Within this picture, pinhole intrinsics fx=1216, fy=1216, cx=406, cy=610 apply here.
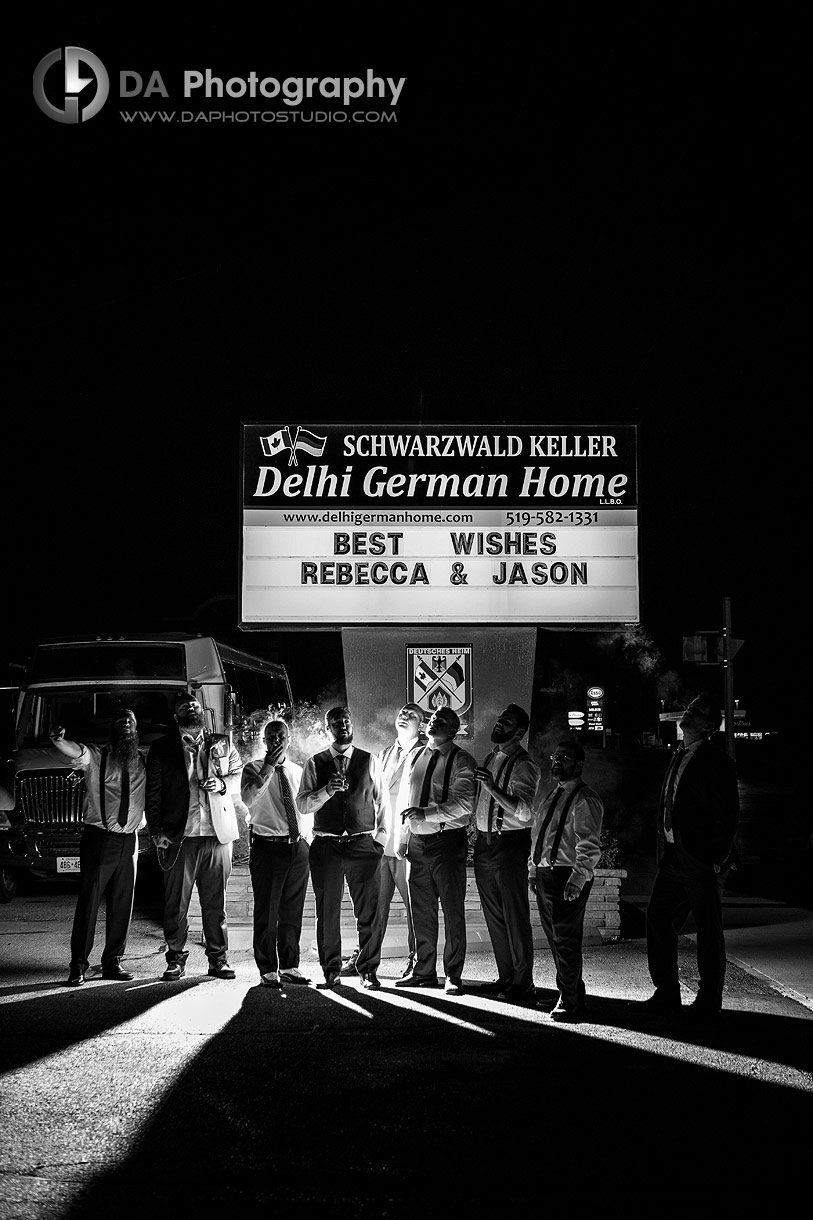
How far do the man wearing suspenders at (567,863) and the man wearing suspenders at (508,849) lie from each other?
27 centimetres

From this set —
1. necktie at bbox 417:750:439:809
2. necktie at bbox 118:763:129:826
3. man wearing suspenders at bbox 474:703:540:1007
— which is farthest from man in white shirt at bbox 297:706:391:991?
necktie at bbox 118:763:129:826

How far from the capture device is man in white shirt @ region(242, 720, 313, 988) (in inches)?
340

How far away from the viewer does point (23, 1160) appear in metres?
4.74

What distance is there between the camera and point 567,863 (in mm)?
7629

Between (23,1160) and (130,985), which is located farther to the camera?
(130,985)

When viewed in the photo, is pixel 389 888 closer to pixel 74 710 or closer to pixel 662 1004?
pixel 662 1004

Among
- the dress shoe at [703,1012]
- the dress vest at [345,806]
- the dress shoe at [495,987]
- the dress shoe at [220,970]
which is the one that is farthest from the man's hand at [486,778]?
the dress shoe at [220,970]

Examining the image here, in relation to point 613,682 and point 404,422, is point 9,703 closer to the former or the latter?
point 404,422

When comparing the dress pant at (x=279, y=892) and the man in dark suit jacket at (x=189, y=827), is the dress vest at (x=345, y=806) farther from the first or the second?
the man in dark suit jacket at (x=189, y=827)

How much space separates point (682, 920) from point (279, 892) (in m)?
2.83

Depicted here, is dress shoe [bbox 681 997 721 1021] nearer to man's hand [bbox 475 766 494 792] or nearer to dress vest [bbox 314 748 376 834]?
man's hand [bbox 475 766 494 792]

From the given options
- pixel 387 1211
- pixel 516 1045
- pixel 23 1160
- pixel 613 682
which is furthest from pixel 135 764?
pixel 613 682

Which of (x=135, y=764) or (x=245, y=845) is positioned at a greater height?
(x=135, y=764)

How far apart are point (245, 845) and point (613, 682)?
65301 millimetres
